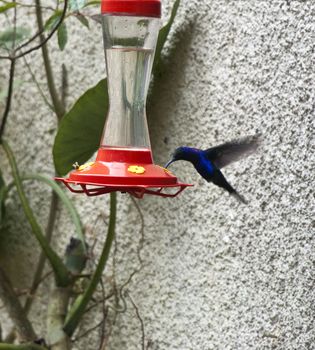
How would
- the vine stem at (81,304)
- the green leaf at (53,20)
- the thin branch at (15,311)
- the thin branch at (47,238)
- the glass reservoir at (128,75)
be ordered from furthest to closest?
the thin branch at (47,238), the thin branch at (15,311), the vine stem at (81,304), the green leaf at (53,20), the glass reservoir at (128,75)

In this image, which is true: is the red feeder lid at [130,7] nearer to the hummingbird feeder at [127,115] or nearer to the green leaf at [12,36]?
the hummingbird feeder at [127,115]

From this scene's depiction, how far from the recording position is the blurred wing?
1.22m

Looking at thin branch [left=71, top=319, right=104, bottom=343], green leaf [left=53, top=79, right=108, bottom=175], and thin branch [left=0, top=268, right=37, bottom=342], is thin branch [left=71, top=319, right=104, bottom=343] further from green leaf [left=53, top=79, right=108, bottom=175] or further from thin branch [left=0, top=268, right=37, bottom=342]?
green leaf [left=53, top=79, right=108, bottom=175]

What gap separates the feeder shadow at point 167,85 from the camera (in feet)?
5.21

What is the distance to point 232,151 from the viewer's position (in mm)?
1228

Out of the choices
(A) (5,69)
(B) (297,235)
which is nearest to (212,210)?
(B) (297,235)

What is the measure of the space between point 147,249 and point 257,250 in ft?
1.26

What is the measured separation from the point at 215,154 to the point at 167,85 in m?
0.43

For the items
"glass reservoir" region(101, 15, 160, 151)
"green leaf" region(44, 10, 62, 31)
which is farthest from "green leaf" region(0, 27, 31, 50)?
"glass reservoir" region(101, 15, 160, 151)

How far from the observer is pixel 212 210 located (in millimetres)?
1490

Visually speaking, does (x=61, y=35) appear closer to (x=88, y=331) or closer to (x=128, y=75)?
(x=128, y=75)

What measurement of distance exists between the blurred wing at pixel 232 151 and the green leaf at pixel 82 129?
1.12 feet

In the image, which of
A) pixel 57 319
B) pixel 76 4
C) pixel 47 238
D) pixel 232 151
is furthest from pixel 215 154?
pixel 47 238

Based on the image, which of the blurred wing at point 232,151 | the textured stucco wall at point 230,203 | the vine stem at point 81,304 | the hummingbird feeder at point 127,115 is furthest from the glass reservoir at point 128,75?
the vine stem at point 81,304
